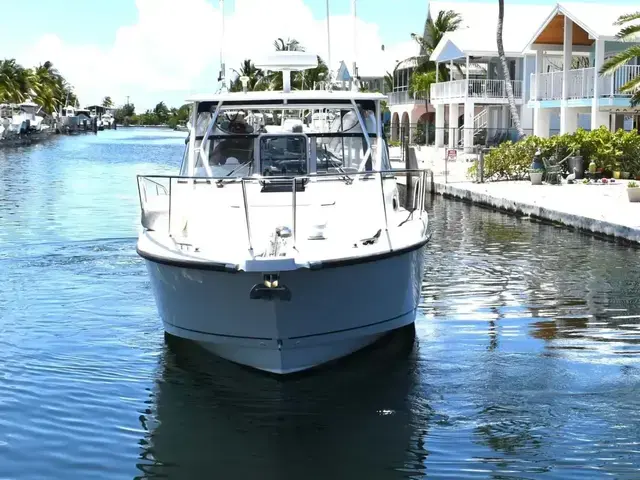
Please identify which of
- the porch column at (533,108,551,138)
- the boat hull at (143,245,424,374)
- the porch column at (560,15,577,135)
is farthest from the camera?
the porch column at (533,108,551,138)

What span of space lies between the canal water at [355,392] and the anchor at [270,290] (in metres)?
1.08

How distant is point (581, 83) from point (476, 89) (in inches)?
473

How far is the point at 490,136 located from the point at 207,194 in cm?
3648

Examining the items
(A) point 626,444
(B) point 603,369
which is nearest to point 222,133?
(B) point 603,369

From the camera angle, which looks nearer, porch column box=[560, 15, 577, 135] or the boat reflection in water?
the boat reflection in water

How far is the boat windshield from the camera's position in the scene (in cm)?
1139

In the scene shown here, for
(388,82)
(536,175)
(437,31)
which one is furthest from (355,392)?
(388,82)

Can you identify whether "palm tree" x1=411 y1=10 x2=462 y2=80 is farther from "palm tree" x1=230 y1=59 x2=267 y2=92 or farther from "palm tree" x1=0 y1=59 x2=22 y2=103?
"palm tree" x1=0 y1=59 x2=22 y2=103

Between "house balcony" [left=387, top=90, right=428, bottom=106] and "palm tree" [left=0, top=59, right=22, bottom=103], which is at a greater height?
"palm tree" [left=0, top=59, right=22, bottom=103]

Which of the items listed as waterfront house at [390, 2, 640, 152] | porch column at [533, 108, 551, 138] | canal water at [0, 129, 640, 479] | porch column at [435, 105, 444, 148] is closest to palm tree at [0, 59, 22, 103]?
waterfront house at [390, 2, 640, 152]

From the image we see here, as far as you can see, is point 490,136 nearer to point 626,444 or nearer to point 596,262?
point 596,262

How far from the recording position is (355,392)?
9.39 m

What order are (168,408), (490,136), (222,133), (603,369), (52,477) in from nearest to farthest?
1. (52,477)
2. (168,408)
3. (603,369)
4. (222,133)
5. (490,136)

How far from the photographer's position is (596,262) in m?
16.3
